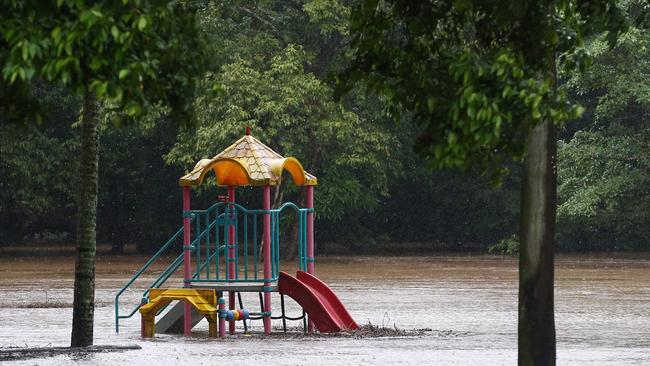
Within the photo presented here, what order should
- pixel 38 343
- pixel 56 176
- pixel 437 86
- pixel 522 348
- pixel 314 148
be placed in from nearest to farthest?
pixel 437 86 → pixel 522 348 → pixel 38 343 → pixel 314 148 → pixel 56 176

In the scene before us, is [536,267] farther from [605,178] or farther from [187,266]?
[605,178]

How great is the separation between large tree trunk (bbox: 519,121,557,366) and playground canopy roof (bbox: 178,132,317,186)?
30.9 ft

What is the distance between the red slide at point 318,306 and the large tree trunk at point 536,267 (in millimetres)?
8978

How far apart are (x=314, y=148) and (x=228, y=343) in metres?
31.3

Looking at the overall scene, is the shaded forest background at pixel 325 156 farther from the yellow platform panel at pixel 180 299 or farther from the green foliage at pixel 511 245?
the yellow platform panel at pixel 180 299

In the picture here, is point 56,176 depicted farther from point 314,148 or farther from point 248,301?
point 248,301

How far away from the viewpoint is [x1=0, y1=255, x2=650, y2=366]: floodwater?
1823 centimetres

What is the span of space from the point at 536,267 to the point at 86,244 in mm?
7057

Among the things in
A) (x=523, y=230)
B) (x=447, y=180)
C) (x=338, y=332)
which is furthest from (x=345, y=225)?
(x=523, y=230)

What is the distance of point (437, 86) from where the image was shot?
11375 mm

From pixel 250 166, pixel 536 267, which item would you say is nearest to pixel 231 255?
pixel 250 166

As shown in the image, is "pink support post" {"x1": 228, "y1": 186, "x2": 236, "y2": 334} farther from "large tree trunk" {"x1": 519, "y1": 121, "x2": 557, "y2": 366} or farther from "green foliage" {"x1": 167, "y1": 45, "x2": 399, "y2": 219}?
"green foliage" {"x1": 167, "y1": 45, "x2": 399, "y2": 219}

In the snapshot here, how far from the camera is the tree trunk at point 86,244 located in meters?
18.8

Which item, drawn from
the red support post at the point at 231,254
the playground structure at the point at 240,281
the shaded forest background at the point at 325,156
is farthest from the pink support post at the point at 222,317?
the shaded forest background at the point at 325,156
